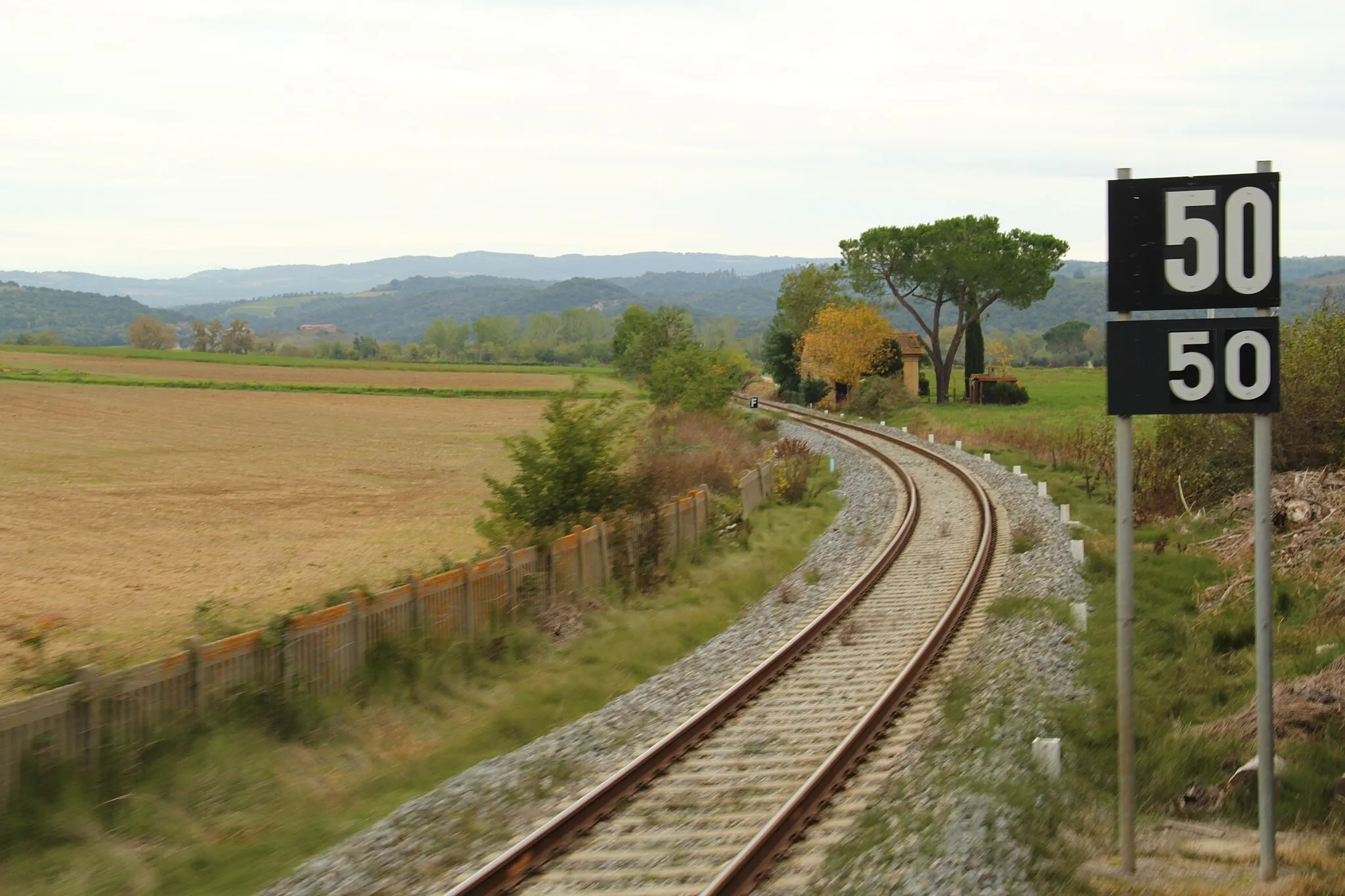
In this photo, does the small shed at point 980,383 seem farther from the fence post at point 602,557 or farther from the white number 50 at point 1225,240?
the white number 50 at point 1225,240

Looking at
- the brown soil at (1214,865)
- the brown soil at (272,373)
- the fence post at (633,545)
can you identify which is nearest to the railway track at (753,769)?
the brown soil at (1214,865)

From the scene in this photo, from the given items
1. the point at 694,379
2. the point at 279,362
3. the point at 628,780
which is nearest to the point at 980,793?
the point at 628,780

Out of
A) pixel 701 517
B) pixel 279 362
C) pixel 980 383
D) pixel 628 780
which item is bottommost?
pixel 628 780

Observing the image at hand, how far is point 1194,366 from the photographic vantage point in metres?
6.63

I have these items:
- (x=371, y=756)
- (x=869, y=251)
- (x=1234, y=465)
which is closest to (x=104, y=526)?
(x=371, y=756)

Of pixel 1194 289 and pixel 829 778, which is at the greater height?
pixel 1194 289

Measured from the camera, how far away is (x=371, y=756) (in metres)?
10.8

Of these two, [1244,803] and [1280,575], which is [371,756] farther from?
[1280,575]

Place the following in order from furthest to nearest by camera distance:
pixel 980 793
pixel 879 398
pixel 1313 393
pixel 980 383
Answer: pixel 980 383, pixel 879 398, pixel 1313 393, pixel 980 793

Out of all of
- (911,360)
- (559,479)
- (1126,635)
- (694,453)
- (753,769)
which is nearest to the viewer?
(1126,635)

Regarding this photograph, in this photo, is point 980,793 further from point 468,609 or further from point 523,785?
point 468,609

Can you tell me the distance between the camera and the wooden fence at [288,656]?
8750 mm

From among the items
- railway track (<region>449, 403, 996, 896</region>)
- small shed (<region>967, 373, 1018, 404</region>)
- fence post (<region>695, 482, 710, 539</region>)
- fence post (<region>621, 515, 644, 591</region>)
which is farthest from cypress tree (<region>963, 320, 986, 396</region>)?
railway track (<region>449, 403, 996, 896</region>)

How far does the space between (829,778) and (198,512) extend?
2496 centimetres
